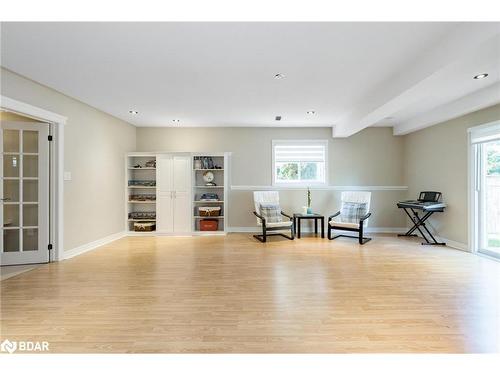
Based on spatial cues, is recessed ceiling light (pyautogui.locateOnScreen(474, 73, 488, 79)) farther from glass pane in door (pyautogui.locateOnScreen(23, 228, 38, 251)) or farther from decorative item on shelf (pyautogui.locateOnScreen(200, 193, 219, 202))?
glass pane in door (pyautogui.locateOnScreen(23, 228, 38, 251))

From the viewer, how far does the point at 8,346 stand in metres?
1.84

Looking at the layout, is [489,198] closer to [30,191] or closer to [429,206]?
[429,206]

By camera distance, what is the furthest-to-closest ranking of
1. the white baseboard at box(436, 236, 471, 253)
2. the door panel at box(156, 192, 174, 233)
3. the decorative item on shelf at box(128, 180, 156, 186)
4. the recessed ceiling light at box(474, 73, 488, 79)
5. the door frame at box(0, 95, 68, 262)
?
1. the decorative item on shelf at box(128, 180, 156, 186)
2. the door panel at box(156, 192, 174, 233)
3. the white baseboard at box(436, 236, 471, 253)
4. the door frame at box(0, 95, 68, 262)
5. the recessed ceiling light at box(474, 73, 488, 79)

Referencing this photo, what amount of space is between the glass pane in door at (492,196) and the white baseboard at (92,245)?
6657 mm

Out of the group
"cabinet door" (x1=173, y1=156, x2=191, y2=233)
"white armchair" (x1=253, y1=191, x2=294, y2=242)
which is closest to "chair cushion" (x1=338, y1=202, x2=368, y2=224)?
"white armchair" (x1=253, y1=191, x2=294, y2=242)

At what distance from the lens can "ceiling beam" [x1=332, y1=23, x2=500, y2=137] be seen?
2.08m

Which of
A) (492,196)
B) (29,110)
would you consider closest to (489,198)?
(492,196)

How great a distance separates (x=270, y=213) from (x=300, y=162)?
1.60 meters

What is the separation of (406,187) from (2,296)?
23.8 ft

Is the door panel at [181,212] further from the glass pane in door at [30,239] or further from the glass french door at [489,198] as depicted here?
the glass french door at [489,198]

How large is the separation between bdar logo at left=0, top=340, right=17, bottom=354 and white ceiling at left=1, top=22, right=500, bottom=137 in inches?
99.0

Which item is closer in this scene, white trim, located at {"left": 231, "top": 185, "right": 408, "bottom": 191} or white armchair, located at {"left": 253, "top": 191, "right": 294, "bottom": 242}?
white armchair, located at {"left": 253, "top": 191, "right": 294, "bottom": 242}
